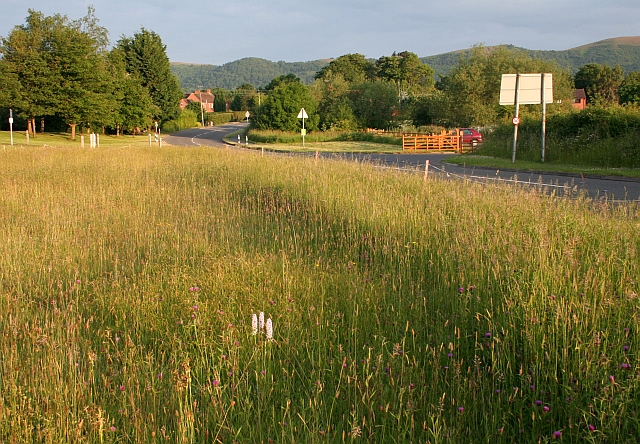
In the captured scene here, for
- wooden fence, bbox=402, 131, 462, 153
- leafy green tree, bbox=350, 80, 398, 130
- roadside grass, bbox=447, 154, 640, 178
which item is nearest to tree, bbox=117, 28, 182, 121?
leafy green tree, bbox=350, 80, 398, 130

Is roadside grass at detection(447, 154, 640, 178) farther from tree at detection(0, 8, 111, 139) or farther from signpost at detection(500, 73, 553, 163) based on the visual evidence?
tree at detection(0, 8, 111, 139)

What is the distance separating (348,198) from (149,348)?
217 inches

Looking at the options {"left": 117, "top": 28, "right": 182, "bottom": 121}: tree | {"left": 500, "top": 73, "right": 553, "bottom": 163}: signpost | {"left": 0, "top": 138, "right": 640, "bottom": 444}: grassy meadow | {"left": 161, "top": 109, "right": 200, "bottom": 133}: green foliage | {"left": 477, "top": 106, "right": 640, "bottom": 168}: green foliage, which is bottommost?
{"left": 0, "top": 138, "right": 640, "bottom": 444}: grassy meadow

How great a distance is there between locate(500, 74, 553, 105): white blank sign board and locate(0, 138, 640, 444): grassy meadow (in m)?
16.7

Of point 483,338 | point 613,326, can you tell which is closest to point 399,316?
point 483,338

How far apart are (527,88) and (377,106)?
45727 millimetres

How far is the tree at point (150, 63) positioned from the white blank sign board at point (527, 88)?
5524cm

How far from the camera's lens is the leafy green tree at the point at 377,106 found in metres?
67.6

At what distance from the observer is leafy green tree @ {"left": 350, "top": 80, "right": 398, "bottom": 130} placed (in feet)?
222

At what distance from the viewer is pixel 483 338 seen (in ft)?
13.3

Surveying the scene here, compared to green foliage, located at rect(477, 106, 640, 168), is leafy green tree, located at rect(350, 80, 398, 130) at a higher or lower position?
higher

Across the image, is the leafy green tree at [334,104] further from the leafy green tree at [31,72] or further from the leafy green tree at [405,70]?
the leafy green tree at [405,70]

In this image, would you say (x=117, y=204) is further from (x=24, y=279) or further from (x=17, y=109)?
(x=17, y=109)

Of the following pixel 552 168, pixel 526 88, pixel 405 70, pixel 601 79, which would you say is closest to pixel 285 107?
pixel 526 88
